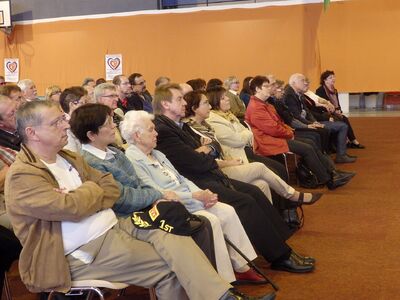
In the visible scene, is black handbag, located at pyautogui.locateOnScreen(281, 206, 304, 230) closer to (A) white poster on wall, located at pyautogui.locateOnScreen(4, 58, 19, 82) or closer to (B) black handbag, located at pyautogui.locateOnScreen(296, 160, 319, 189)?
(B) black handbag, located at pyautogui.locateOnScreen(296, 160, 319, 189)

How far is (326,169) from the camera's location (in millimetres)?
5496

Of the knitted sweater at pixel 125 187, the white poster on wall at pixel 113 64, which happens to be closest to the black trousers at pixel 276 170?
the knitted sweater at pixel 125 187

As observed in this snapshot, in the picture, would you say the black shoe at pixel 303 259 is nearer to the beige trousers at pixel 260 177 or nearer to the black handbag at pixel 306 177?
the beige trousers at pixel 260 177

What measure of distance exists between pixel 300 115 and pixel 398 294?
3.73 m

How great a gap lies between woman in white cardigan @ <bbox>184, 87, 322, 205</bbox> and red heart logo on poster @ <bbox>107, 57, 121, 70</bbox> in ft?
31.6

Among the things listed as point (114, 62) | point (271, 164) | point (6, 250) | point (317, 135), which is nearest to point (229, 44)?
point (114, 62)

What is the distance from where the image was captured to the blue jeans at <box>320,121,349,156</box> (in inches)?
265

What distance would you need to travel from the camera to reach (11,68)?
14.4 meters

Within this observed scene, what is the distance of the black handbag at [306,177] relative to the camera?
5437mm

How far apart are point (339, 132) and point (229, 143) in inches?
112

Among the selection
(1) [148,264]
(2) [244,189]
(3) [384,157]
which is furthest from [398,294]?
(3) [384,157]

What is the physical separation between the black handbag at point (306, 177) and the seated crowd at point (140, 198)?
1.03 m

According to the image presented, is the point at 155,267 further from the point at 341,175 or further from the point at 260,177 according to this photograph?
the point at 341,175

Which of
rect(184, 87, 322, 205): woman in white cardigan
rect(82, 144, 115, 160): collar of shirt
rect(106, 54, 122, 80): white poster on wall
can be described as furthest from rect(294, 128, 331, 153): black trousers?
rect(106, 54, 122, 80): white poster on wall
